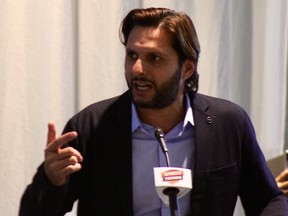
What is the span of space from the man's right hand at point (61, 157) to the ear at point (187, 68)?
1.79 feet

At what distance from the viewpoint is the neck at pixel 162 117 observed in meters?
1.80

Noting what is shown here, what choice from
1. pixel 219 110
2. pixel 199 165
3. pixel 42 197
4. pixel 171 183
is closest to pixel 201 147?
pixel 199 165

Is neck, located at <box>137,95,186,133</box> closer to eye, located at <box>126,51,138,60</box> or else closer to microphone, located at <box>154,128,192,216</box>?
eye, located at <box>126,51,138,60</box>

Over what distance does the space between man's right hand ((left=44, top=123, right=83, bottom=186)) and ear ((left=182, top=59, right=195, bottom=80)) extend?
547 mm

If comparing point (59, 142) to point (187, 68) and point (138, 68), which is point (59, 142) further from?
point (187, 68)

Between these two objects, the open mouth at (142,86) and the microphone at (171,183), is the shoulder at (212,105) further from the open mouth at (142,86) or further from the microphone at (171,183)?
the microphone at (171,183)

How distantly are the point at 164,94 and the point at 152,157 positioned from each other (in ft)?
0.62

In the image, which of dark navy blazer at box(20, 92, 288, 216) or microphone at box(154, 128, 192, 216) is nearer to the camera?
microphone at box(154, 128, 192, 216)

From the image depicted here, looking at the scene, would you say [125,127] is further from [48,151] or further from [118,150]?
[48,151]

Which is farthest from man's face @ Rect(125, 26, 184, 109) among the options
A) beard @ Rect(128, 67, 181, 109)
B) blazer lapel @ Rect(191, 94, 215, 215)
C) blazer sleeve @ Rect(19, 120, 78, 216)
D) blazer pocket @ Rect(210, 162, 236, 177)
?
blazer sleeve @ Rect(19, 120, 78, 216)

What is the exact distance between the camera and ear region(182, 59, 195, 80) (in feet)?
6.06

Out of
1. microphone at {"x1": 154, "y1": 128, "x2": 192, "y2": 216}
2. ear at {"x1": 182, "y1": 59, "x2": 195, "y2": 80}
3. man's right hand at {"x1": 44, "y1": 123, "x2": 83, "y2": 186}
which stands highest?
ear at {"x1": 182, "y1": 59, "x2": 195, "y2": 80}

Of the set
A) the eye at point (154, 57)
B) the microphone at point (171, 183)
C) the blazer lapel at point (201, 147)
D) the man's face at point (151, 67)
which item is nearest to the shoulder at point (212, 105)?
the blazer lapel at point (201, 147)

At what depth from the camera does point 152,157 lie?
1754 millimetres
